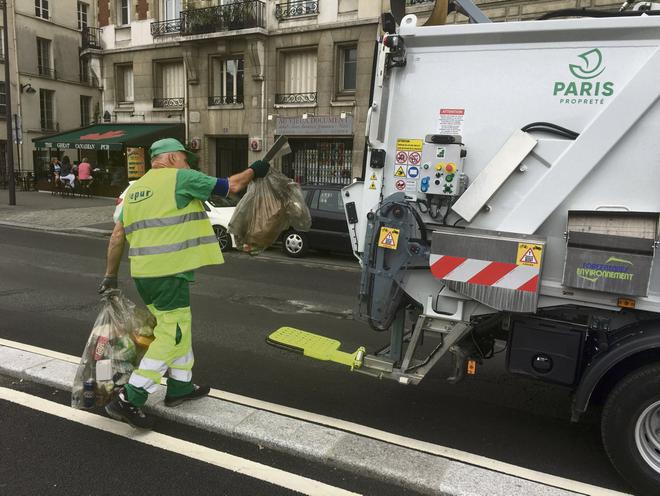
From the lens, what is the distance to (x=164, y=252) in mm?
3533

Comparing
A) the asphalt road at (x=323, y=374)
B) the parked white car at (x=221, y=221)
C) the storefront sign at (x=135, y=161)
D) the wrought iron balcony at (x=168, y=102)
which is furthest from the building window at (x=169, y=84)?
the asphalt road at (x=323, y=374)

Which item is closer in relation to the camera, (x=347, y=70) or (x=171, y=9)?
(x=347, y=70)

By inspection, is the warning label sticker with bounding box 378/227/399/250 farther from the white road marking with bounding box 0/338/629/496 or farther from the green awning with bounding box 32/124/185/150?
the green awning with bounding box 32/124/185/150

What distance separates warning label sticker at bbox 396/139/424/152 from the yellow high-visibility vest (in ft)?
4.65

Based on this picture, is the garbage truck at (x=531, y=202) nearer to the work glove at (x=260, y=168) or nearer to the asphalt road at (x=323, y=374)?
the asphalt road at (x=323, y=374)

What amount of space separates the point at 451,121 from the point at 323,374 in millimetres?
2409

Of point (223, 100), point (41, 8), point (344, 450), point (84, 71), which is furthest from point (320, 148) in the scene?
point (41, 8)

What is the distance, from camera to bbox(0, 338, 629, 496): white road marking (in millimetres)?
3063

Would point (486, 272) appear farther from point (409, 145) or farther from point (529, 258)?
point (409, 145)

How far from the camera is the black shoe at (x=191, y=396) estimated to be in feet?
12.4

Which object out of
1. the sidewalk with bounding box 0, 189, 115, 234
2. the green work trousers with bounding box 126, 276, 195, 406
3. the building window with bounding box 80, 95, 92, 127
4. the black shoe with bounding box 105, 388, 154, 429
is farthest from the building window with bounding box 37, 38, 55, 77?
the black shoe with bounding box 105, 388, 154, 429

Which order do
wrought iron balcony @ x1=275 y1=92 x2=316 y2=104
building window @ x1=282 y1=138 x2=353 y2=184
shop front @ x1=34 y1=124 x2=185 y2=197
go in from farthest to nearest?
1. shop front @ x1=34 y1=124 x2=185 y2=197
2. wrought iron balcony @ x1=275 y1=92 x2=316 y2=104
3. building window @ x1=282 y1=138 x2=353 y2=184

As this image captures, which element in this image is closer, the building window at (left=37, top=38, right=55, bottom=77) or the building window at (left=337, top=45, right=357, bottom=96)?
the building window at (left=337, top=45, right=357, bottom=96)

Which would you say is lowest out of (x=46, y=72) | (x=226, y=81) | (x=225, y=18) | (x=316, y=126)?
(x=316, y=126)
